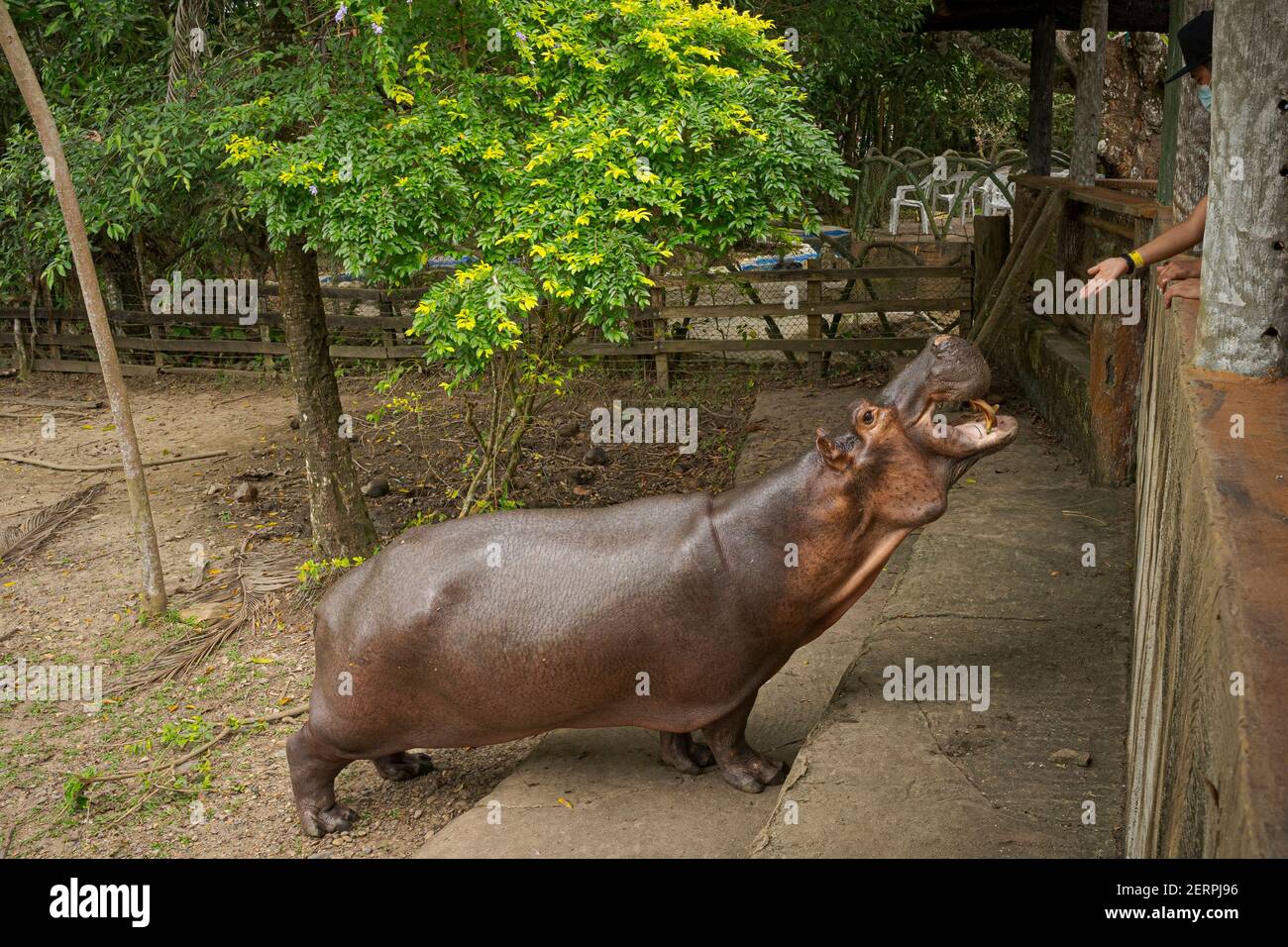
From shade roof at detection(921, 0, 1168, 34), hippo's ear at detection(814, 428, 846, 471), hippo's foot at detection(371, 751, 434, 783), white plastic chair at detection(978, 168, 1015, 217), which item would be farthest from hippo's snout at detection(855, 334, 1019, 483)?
white plastic chair at detection(978, 168, 1015, 217)

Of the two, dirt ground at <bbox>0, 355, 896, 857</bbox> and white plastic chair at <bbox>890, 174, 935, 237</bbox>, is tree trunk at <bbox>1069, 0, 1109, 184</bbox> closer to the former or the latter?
dirt ground at <bbox>0, 355, 896, 857</bbox>

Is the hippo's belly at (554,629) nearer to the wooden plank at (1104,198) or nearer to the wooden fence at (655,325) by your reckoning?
the wooden plank at (1104,198)

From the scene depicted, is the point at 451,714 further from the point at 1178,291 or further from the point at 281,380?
the point at 281,380

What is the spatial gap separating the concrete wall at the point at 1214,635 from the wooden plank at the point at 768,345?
8.22 m

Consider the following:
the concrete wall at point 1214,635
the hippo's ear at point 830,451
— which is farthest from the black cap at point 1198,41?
the hippo's ear at point 830,451

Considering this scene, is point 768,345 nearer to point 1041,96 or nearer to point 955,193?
point 1041,96

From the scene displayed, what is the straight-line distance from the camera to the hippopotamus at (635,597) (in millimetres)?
4297

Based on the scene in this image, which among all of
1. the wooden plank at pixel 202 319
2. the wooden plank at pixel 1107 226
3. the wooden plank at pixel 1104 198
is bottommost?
the wooden plank at pixel 202 319

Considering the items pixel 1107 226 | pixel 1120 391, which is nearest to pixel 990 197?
pixel 1107 226

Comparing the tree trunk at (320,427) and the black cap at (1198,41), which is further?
the tree trunk at (320,427)

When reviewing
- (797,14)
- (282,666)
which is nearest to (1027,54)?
(797,14)

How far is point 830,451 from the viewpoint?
425 centimetres

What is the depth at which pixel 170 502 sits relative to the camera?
34.2ft

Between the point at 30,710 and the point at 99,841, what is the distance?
1.80 meters
